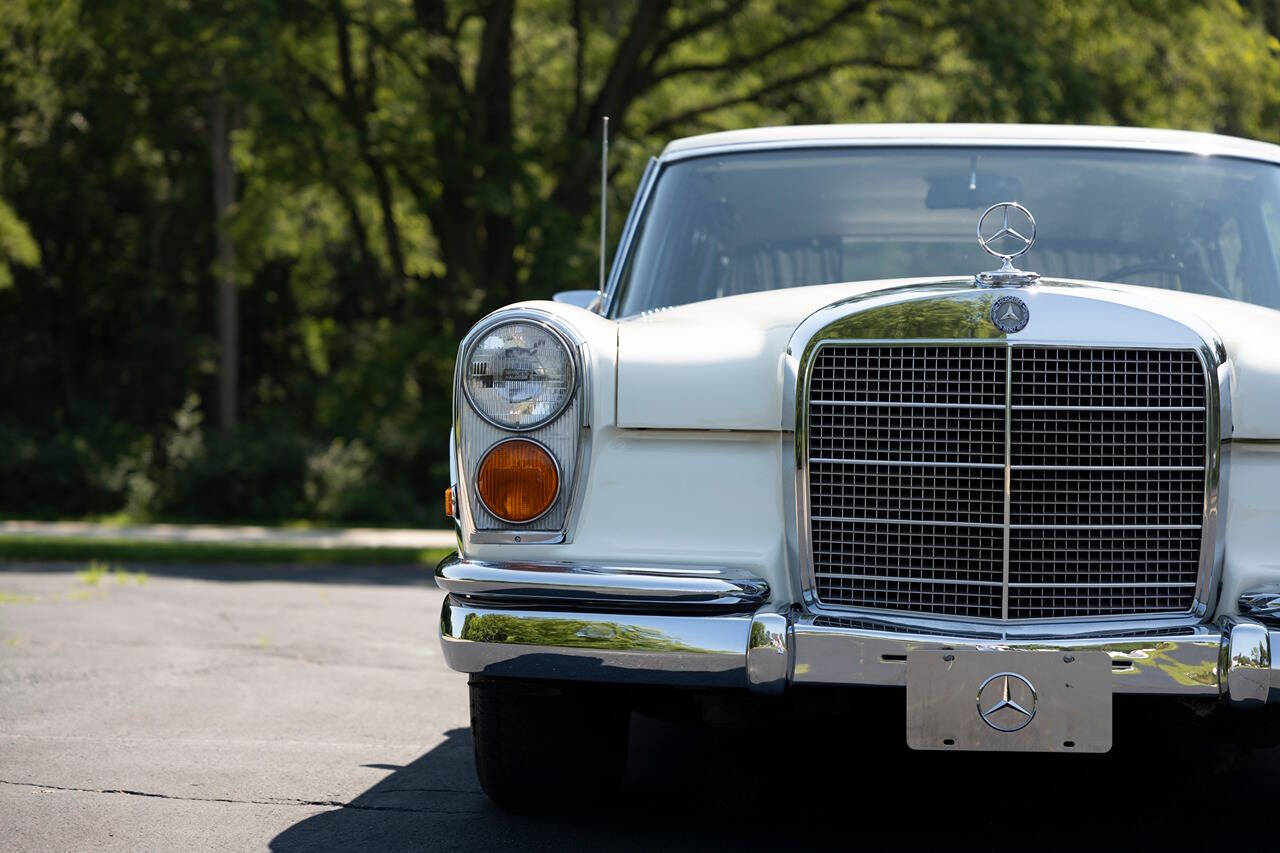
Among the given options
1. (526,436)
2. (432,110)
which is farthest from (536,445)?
(432,110)

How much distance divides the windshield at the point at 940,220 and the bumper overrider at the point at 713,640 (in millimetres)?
1375

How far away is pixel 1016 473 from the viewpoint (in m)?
3.38

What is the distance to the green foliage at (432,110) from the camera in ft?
59.2

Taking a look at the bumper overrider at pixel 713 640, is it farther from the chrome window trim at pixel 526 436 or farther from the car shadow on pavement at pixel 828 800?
the car shadow on pavement at pixel 828 800

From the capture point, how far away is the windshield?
14.6 feet

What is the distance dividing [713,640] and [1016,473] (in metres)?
0.78

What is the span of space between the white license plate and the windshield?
1599 mm

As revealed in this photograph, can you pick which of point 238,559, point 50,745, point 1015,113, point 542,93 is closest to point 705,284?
point 50,745

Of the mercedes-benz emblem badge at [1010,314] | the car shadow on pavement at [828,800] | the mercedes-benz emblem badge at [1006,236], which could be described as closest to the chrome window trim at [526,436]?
the car shadow on pavement at [828,800]

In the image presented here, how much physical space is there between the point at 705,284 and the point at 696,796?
1.53 meters

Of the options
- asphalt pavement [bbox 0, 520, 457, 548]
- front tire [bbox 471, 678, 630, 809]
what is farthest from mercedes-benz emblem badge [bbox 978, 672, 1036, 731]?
asphalt pavement [bbox 0, 520, 457, 548]

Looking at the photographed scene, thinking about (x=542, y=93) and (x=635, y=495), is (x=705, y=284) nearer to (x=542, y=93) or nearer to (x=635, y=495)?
(x=635, y=495)

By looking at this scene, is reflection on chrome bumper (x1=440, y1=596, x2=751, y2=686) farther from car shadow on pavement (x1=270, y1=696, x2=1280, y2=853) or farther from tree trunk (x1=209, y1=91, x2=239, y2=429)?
tree trunk (x1=209, y1=91, x2=239, y2=429)

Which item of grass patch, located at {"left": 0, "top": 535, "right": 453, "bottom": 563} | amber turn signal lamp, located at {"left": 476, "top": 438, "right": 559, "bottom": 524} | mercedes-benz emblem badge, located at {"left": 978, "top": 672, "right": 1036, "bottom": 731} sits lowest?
grass patch, located at {"left": 0, "top": 535, "right": 453, "bottom": 563}
